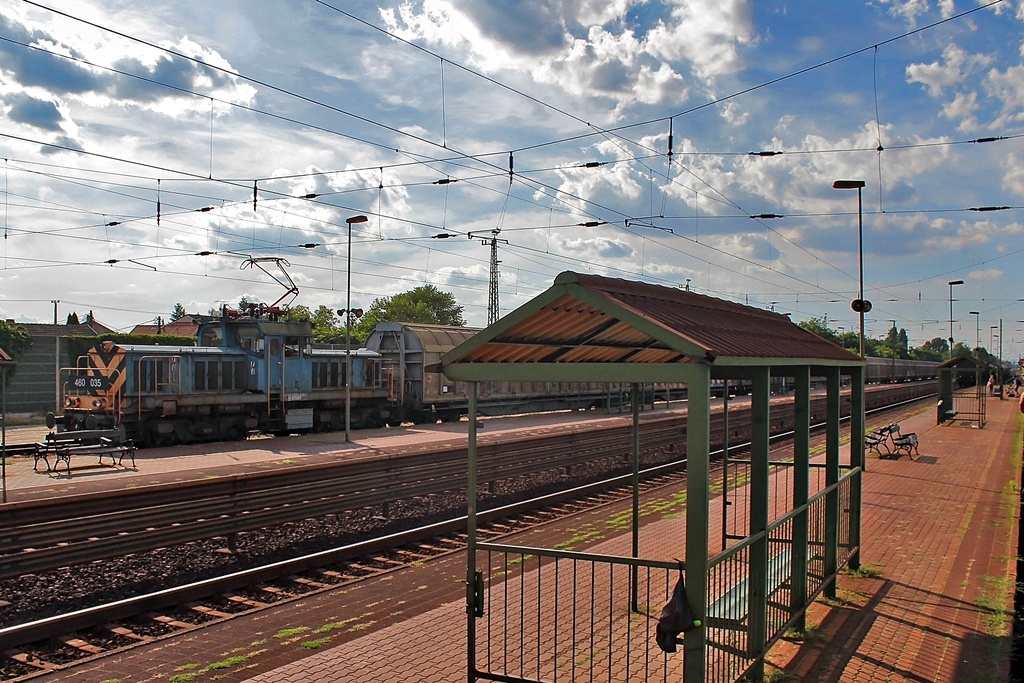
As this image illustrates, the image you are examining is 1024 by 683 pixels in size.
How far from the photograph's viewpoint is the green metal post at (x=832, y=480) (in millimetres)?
8109

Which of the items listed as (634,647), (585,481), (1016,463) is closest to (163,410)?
(585,481)

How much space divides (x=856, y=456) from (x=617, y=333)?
5.59m

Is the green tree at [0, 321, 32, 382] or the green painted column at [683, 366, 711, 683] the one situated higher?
the green tree at [0, 321, 32, 382]

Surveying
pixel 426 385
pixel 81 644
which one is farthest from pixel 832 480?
pixel 426 385

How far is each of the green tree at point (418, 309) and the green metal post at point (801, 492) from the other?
251 feet

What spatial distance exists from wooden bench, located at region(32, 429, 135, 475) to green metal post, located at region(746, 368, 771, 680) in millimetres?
15373

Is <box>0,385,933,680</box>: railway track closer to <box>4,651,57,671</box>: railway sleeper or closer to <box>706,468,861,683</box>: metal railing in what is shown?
<box>4,651,57,671</box>: railway sleeper

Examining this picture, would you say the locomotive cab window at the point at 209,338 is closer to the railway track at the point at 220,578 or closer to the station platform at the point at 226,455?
the station platform at the point at 226,455

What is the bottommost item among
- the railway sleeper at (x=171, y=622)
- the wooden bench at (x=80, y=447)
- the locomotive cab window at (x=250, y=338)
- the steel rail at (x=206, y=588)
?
the railway sleeper at (x=171, y=622)

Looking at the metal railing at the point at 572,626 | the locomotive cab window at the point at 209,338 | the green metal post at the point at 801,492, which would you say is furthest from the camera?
the locomotive cab window at the point at 209,338

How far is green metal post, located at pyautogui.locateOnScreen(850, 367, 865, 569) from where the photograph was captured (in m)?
9.22

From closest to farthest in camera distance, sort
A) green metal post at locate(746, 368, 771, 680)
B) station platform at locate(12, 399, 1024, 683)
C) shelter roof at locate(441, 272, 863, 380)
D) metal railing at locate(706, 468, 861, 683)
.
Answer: shelter roof at locate(441, 272, 863, 380) < metal railing at locate(706, 468, 861, 683) < green metal post at locate(746, 368, 771, 680) < station platform at locate(12, 399, 1024, 683)

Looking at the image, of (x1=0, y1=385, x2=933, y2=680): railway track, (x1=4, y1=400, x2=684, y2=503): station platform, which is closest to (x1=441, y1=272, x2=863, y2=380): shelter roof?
(x1=0, y1=385, x2=933, y2=680): railway track

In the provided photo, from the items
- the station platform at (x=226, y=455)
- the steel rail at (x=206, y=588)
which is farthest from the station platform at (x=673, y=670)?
the station platform at (x=226, y=455)
